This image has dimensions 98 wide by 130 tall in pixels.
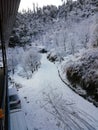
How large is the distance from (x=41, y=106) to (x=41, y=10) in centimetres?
6681

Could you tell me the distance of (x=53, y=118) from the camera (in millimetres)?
12789

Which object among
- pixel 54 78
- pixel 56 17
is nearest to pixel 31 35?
pixel 56 17

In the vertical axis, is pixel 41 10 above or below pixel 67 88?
above

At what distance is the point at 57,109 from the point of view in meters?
14.3

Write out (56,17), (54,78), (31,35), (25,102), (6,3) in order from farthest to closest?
(56,17), (31,35), (54,78), (25,102), (6,3)

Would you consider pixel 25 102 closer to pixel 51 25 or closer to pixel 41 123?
Answer: pixel 41 123

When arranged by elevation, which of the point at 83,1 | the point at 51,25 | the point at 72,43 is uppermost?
the point at 83,1

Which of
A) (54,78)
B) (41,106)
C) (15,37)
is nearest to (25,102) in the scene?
(41,106)

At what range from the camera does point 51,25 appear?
2346 inches

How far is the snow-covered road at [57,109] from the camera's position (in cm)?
1172

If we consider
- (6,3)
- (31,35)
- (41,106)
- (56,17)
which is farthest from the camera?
(56,17)

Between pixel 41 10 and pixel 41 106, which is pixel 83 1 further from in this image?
pixel 41 106

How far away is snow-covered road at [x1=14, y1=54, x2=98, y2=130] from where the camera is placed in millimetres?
11719

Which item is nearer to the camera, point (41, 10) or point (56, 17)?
point (56, 17)
